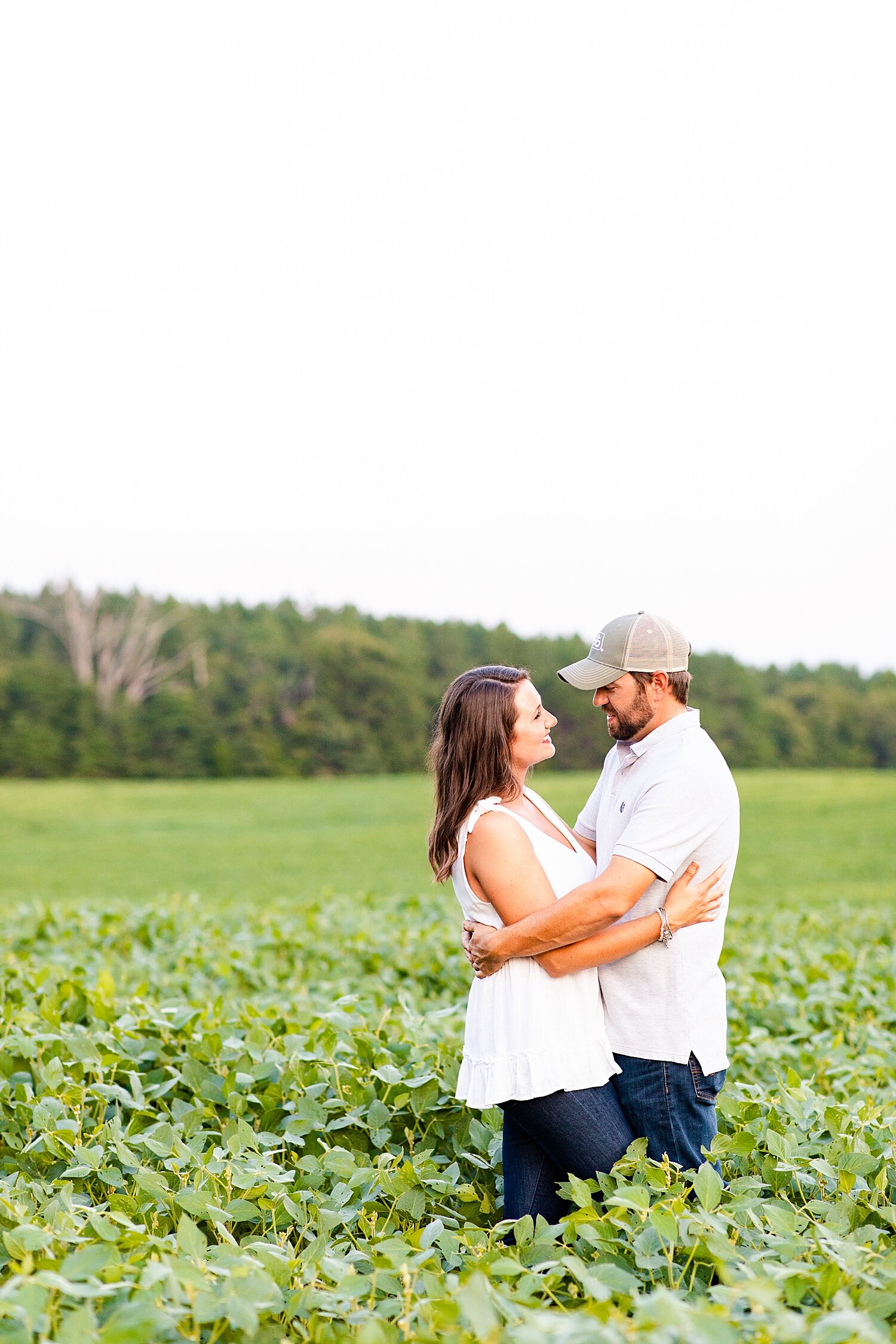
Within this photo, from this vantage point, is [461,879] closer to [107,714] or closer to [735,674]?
[107,714]

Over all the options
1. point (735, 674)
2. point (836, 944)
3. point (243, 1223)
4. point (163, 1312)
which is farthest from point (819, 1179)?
point (735, 674)

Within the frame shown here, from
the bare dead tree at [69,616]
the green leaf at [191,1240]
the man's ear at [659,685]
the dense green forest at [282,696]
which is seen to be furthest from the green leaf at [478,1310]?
the bare dead tree at [69,616]

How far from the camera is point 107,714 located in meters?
41.9

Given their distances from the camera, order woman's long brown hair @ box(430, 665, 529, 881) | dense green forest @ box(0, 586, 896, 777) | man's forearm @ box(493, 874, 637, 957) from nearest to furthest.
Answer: man's forearm @ box(493, 874, 637, 957) < woman's long brown hair @ box(430, 665, 529, 881) < dense green forest @ box(0, 586, 896, 777)

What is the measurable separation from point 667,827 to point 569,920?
347 mm

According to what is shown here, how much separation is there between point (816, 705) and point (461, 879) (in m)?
47.4

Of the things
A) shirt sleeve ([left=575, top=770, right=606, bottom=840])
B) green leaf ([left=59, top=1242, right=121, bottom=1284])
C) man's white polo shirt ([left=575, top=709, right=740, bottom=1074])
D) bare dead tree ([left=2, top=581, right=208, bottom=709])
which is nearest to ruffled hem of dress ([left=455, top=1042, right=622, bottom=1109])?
man's white polo shirt ([left=575, top=709, right=740, bottom=1074])

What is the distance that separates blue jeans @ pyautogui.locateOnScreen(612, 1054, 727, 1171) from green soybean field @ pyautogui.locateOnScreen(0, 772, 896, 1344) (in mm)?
94

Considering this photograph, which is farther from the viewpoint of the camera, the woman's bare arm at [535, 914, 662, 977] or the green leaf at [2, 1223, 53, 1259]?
the woman's bare arm at [535, 914, 662, 977]

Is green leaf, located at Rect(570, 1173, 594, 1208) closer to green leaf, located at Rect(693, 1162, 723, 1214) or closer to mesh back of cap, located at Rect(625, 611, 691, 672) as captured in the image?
green leaf, located at Rect(693, 1162, 723, 1214)

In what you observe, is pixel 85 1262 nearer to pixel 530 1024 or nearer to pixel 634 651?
pixel 530 1024

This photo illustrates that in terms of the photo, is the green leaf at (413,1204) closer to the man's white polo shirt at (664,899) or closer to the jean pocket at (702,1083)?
A: the man's white polo shirt at (664,899)

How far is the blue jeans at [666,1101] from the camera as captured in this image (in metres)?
2.79

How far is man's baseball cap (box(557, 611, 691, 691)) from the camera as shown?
2.99m
